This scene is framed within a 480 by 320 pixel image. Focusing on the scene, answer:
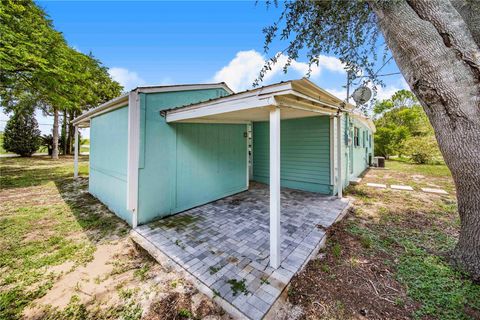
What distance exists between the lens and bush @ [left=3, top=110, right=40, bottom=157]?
16.2m

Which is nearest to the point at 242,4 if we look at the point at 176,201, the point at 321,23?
the point at 321,23

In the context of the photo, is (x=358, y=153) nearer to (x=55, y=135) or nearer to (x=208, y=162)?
(x=208, y=162)

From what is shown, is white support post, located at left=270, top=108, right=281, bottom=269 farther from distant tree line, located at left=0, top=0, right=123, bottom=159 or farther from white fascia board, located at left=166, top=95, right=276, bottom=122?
distant tree line, located at left=0, top=0, right=123, bottom=159

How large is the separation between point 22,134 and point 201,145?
2142cm

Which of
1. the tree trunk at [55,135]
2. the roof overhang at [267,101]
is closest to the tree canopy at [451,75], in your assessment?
the roof overhang at [267,101]

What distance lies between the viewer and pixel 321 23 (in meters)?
3.89

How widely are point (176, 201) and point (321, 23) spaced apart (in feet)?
16.4

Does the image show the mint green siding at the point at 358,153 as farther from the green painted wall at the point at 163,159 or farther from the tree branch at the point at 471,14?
the green painted wall at the point at 163,159

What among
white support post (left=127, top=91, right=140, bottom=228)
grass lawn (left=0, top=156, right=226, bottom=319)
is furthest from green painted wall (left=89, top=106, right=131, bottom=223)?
white support post (left=127, top=91, right=140, bottom=228)

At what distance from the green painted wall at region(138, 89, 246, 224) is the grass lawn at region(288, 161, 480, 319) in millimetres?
3123

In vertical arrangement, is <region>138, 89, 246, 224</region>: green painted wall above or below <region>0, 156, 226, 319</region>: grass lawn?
above

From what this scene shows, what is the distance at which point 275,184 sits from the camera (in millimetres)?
2596

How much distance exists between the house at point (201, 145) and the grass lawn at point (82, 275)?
720 millimetres

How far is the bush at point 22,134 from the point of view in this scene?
53.2ft
